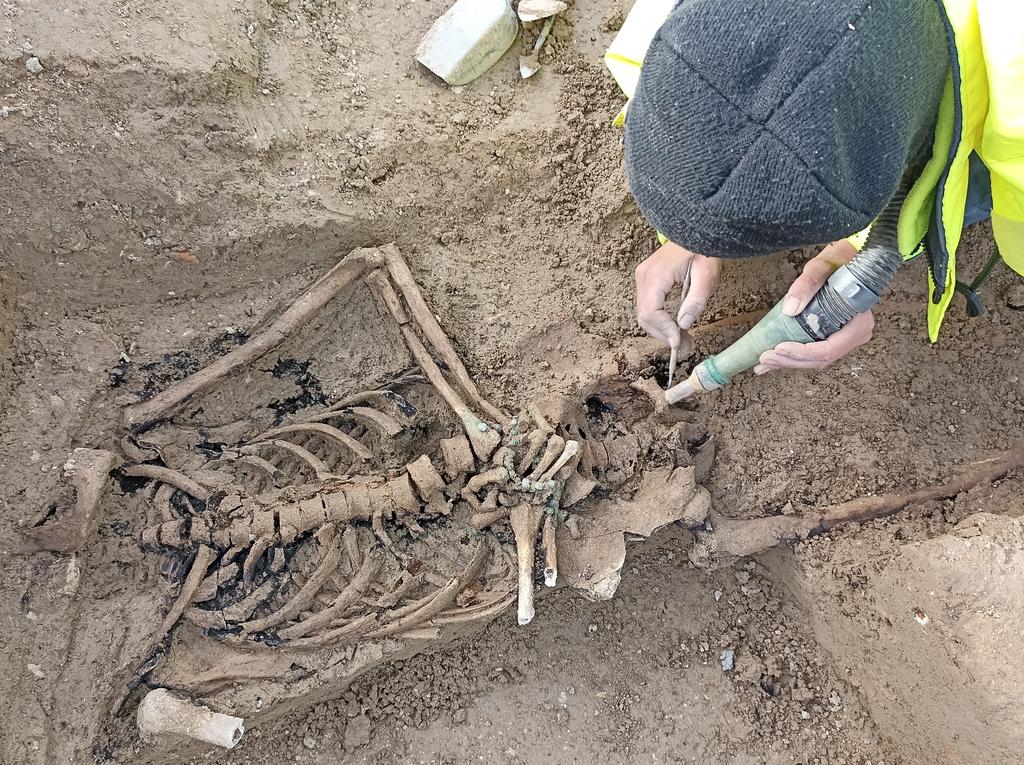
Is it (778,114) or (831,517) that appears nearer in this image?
(778,114)

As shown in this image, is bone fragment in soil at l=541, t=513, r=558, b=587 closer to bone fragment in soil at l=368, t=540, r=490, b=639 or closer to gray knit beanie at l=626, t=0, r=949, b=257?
bone fragment in soil at l=368, t=540, r=490, b=639

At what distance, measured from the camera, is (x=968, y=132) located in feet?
5.06

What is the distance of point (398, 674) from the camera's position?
279 cm

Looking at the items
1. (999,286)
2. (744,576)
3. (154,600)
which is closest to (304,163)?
(154,600)

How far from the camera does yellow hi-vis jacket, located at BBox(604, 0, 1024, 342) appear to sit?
1.40 metres

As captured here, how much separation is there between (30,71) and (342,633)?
220 cm

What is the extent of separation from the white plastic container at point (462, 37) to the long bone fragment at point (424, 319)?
850 millimetres

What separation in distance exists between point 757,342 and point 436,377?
1.18 m

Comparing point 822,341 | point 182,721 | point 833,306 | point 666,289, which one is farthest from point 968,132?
point 182,721

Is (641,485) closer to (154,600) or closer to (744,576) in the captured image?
(744,576)

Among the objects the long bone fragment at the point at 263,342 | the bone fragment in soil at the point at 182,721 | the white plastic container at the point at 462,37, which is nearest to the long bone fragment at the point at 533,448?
the long bone fragment at the point at 263,342

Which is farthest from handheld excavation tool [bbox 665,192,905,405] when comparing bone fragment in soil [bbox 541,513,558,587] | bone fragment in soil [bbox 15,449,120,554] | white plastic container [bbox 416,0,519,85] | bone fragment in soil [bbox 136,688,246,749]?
bone fragment in soil [bbox 15,449,120,554]

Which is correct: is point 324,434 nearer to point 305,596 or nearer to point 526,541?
point 305,596

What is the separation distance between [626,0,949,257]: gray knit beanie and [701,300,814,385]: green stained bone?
0.76 m
